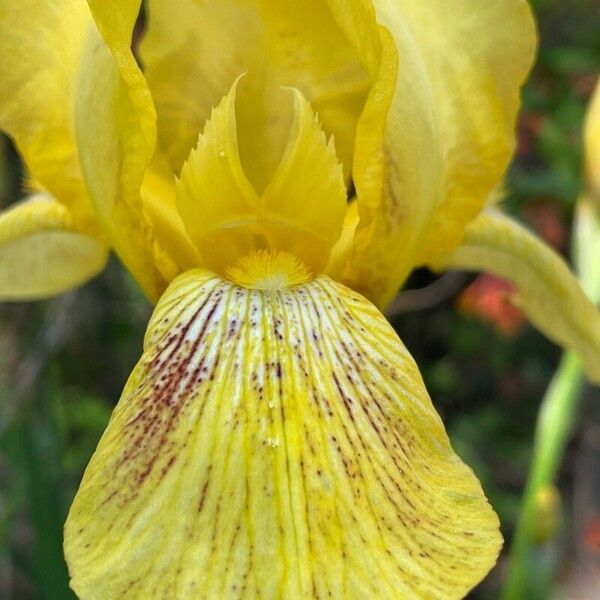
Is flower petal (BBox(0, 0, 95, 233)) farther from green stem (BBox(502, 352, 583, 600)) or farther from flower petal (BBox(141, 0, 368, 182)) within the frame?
green stem (BBox(502, 352, 583, 600))

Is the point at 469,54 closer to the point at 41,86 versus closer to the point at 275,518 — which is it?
the point at 41,86

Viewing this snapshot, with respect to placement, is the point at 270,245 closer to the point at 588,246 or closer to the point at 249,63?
the point at 249,63

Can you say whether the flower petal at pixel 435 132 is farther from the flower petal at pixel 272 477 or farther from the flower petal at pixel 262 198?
the flower petal at pixel 272 477

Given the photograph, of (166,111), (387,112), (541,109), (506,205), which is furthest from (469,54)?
(541,109)

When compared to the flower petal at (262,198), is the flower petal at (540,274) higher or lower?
lower

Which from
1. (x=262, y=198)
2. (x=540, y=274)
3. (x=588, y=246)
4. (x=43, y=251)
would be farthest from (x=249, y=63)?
(x=588, y=246)

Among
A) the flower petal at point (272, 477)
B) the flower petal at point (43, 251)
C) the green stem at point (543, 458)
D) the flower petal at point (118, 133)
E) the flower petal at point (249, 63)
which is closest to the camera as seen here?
the flower petal at point (272, 477)

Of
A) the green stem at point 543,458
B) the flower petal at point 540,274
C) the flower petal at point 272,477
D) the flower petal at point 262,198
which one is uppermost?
the flower petal at point 262,198

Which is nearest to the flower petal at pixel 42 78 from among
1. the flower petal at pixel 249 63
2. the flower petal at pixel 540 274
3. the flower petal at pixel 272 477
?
the flower petal at pixel 249 63
